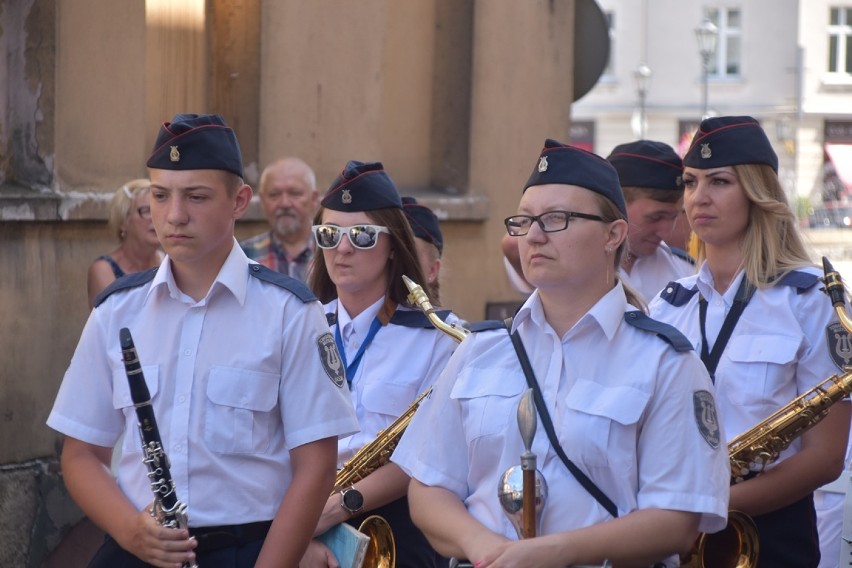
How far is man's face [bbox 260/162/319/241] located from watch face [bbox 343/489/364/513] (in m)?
3.49

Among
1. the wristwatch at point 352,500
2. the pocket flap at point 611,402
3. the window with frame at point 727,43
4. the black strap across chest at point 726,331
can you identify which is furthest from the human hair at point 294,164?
the window with frame at point 727,43

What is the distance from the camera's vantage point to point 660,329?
11.8 ft

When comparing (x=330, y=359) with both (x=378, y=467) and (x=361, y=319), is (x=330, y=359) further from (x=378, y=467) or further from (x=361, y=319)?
(x=361, y=319)

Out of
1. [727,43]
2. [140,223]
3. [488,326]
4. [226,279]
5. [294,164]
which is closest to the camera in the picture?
[488,326]

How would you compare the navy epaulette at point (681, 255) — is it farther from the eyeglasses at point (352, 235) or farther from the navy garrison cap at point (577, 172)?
the navy garrison cap at point (577, 172)

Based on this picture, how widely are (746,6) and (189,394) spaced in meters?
45.3

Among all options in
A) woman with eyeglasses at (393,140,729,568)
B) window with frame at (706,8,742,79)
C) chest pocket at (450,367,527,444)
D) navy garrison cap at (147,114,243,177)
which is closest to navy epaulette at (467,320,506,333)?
woman with eyeglasses at (393,140,729,568)

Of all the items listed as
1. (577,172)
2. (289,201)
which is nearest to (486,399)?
(577,172)

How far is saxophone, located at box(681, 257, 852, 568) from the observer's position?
4410mm

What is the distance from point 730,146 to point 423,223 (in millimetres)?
1515

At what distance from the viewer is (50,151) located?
718 cm

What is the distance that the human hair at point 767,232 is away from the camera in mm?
4742

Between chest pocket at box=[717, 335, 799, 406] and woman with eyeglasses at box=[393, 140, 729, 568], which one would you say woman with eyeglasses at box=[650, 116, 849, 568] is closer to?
chest pocket at box=[717, 335, 799, 406]

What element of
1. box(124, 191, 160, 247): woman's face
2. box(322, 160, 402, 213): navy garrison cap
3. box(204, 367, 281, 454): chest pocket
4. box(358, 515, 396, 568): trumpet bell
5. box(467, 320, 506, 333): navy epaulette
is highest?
box(322, 160, 402, 213): navy garrison cap
